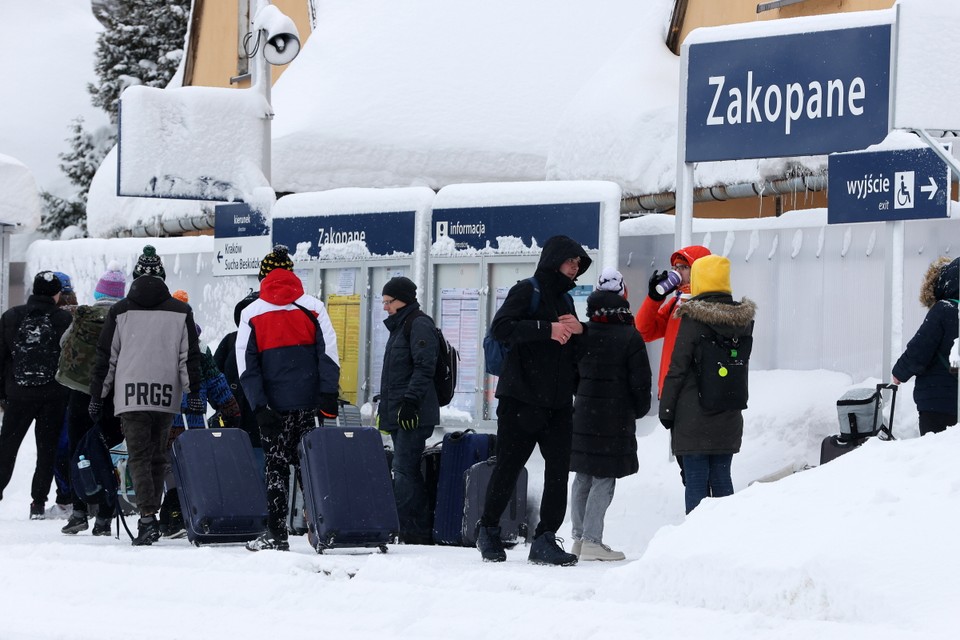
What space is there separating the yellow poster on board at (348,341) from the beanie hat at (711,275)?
4.88m

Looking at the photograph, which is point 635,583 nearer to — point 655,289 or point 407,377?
point 655,289

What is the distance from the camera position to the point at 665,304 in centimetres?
1075

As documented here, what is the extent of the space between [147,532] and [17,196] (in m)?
8.29

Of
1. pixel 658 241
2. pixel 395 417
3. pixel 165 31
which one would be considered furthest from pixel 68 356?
pixel 165 31

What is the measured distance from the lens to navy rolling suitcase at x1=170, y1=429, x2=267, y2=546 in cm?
1010

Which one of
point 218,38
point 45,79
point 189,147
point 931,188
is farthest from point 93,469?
point 45,79

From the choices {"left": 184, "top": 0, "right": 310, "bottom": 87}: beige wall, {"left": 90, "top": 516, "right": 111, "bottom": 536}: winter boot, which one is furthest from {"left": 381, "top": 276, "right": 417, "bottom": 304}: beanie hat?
{"left": 184, "top": 0, "right": 310, "bottom": 87}: beige wall

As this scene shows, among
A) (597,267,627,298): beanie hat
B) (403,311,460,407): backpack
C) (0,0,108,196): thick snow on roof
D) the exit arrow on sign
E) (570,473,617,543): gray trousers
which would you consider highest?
(0,0,108,196): thick snow on roof

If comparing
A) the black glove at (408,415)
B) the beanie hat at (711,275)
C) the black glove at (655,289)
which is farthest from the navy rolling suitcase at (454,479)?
the beanie hat at (711,275)

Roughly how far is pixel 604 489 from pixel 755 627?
3326 mm

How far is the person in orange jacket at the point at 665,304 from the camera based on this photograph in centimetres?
1070

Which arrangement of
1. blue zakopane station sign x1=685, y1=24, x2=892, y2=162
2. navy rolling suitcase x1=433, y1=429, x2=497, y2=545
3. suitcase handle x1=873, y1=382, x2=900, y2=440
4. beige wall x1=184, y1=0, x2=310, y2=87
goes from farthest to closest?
beige wall x1=184, y1=0, x2=310, y2=87 < navy rolling suitcase x1=433, y1=429, x2=497, y2=545 < blue zakopane station sign x1=685, y1=24, x2=892, y2=162 < suitcase handle x1=873, y1=382, x2=900, y2=440

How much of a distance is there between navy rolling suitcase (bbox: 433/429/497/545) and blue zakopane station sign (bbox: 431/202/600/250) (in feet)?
5.50

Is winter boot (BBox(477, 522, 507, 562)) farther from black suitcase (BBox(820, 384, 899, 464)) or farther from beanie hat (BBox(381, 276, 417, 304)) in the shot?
black suitcase (BBox(820, 384, 899, 464))
